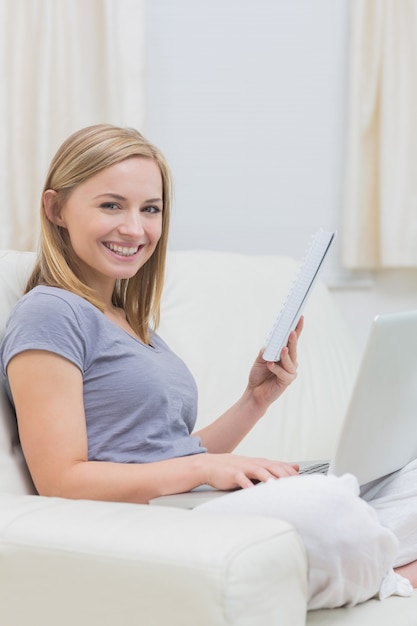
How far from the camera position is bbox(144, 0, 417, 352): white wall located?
2611 mm

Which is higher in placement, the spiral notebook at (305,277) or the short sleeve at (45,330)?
the spiral notebook at (305,277)

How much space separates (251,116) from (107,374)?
1.50 metres

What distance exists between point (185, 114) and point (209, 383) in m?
0.94

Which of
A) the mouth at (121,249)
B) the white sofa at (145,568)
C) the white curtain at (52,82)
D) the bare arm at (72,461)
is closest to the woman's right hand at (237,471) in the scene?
the bare arm at (72,461)

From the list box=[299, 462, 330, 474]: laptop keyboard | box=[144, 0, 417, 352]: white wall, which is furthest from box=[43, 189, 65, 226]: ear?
box=[144, 0, 417, 352]: white wall

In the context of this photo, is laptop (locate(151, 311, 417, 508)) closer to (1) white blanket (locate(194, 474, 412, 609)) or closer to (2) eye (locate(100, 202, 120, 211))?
(1) white blanket (locate(194, 474, 412, 609))

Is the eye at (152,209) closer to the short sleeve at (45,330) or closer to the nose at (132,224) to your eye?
the nose at (132,224)

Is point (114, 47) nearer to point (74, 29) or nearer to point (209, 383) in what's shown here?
point (74, 29)

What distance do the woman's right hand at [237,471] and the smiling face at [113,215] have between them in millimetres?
413

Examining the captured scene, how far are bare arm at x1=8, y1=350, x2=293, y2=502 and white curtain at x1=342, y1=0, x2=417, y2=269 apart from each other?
62.1 inches

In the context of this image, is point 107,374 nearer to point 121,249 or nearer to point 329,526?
point 121,249

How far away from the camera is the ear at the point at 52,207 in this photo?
150 centimetres

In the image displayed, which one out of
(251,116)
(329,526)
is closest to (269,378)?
(329,526)

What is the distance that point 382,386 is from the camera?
3.96ft
